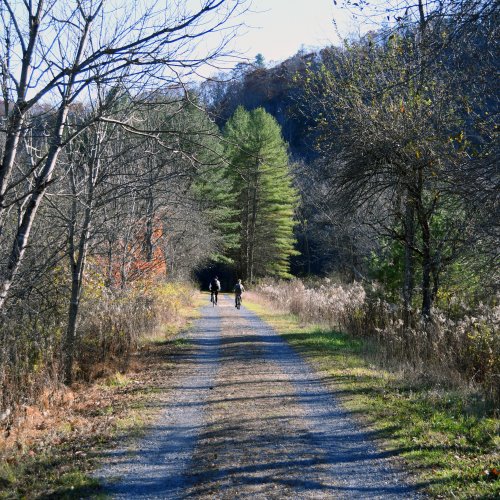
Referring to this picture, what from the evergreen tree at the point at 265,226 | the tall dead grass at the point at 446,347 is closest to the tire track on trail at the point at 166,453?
the tall dead grass at the point at 446,347

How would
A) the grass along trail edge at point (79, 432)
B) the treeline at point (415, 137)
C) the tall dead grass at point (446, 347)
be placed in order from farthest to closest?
the tall dead grass at point (446, 347) → the treeline at point (415, 137) → the grass along trail edge at point (79, 432)

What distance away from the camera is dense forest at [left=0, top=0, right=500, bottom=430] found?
6035mm

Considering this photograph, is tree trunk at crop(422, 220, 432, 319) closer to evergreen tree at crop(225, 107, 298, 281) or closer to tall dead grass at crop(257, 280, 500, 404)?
tall dead grass at crop(257, 280, 500, 404)

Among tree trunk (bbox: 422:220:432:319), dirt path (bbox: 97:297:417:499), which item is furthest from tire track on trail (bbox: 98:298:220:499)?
tree trunk (bbox: 422:220:432:319)

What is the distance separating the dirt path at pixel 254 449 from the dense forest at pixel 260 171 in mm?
2162

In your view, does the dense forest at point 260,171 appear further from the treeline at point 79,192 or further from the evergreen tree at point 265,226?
the evergreen tree at point 265,226

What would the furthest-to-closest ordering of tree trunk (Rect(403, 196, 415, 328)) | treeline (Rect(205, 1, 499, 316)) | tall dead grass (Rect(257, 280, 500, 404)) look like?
tree trunk (Rect(403, 196, 415, 328)) < tall dead grass (Rect(257, 280, 500, 404)) < treeline (Rect(205, 1, 499, 316))

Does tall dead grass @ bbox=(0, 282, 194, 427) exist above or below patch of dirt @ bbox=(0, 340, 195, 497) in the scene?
above

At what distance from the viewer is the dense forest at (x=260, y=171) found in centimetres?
604

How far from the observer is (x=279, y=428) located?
739 cm

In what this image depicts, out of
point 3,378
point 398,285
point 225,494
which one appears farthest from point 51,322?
point 398,285

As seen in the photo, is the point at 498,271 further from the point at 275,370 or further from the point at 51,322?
the point at 51,322

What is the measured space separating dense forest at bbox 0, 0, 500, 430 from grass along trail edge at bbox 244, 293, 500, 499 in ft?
3.01

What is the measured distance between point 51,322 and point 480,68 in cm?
756
